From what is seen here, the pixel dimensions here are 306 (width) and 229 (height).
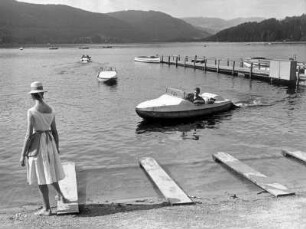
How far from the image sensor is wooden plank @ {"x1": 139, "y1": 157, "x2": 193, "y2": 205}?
38.4 ft

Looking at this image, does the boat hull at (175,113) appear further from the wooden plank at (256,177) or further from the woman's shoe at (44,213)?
the woman's shoe at (44,213)

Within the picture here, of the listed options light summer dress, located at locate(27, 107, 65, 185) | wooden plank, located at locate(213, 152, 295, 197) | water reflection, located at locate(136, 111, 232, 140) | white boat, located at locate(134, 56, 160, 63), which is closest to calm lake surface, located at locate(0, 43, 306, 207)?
water reflection, located at locate(136, 111, 232, 140)

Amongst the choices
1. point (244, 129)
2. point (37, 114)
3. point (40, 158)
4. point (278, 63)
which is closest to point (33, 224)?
point (40, 158)

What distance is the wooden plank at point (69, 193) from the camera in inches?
424

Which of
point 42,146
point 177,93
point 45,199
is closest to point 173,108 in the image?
point 177,93

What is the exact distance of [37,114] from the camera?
391 inches

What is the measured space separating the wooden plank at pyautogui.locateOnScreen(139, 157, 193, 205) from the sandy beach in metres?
0.36

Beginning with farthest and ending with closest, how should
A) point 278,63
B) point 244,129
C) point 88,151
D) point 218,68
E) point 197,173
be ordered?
point 218,68
point 278,63
point 244,129
point 88,151
point 197,173

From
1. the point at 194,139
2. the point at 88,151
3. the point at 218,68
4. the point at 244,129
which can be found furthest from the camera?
the point at 218,68

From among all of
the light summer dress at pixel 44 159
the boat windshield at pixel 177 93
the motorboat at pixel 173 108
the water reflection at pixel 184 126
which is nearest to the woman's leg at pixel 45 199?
the light summer dress at pixel 44 159

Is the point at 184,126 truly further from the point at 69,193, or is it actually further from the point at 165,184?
the point at 69,193

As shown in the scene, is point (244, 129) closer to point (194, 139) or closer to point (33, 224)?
point (194, 139)

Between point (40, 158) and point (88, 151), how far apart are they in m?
12.3

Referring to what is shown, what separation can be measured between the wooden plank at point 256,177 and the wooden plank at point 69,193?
5.81 metres
